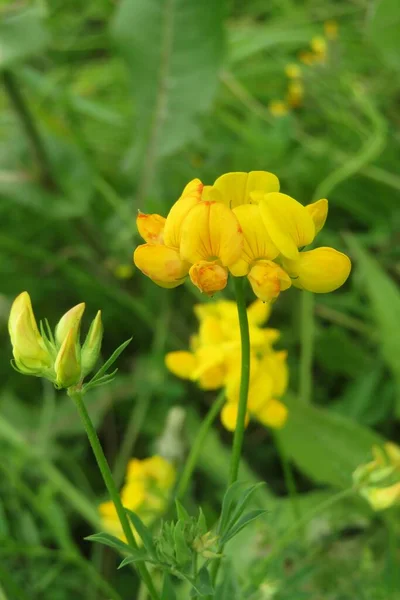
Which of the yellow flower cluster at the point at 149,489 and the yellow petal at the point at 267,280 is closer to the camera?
the yellow petal at the point at 267,280

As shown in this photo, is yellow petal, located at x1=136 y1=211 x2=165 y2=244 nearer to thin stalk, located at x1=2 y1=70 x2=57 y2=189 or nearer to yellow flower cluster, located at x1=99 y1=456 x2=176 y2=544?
yellow flower cluster, located at x1=99 y1=456 x2=176 y2=544

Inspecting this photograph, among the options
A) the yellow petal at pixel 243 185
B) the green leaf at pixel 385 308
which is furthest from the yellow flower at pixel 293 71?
the yellow petal at pixel 243 185

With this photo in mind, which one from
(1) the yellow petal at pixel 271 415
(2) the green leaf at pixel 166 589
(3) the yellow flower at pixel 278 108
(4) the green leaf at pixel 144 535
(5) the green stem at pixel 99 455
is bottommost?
(3) the yellow flower at pixel 278 108

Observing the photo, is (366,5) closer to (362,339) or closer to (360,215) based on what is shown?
(360,215)

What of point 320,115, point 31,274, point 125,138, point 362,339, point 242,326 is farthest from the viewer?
point 125,138

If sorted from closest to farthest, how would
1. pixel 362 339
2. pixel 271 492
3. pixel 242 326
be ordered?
pixel 242 326 < pixel 271 492 < pixel 362 339

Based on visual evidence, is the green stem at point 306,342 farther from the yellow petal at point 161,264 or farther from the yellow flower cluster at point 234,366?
the yellow petal at point 161,264

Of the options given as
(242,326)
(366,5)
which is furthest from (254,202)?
(366,5)
